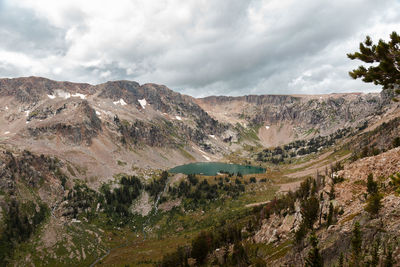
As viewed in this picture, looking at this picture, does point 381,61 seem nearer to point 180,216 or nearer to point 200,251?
point 200,251

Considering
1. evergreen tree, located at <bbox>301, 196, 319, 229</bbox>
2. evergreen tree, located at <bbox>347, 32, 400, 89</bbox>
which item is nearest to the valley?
evergreen tree, located at <bbox>301, 196, 319, 229</bbox>

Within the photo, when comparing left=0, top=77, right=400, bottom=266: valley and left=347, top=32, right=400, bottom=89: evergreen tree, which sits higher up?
left=347, top=32, right=400, bottom=89: evergreen tree

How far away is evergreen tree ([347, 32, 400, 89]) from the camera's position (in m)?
15.8

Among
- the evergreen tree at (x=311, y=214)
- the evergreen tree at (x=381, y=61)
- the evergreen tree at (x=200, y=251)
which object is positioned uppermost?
the evergreen tree at (x=381, y=61)

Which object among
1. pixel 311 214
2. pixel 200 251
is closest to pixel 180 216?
pixel 200 251

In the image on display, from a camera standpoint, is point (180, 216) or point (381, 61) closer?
point (381, 61)

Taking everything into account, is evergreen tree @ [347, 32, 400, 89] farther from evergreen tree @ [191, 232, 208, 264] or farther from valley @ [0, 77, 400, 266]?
evergreen tree @ [191, 232, 208, 264]

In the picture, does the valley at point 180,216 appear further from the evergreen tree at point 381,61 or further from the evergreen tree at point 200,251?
the evergreen tree at point 381,61

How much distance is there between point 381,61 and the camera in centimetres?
1658

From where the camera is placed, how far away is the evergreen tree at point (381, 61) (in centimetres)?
1579

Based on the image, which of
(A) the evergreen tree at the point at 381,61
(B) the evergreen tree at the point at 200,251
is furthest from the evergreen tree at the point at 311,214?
(B) the evergreen tree at the point at 200,251

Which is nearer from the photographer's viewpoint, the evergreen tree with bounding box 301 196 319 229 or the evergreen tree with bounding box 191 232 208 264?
the evergreen tree with bounding box 301 196 319 229

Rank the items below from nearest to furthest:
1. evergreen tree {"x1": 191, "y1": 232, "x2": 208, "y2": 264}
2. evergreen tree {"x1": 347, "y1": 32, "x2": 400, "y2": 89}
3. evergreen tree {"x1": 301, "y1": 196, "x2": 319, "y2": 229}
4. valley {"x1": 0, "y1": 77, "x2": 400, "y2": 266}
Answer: evergreen tree {"x1": 347, "y1": 32, "x2": 400, "y2": 89}, valley {"x1": 0, "y1": 77, "x2": 400, "y2": 266}, evergreen tree {"x1": 301, "y1": 196, "x2": 319, "y2": 229}, evergreen tree {"x1": 191, "y1": 232, "x2": 208, "y2": 264}

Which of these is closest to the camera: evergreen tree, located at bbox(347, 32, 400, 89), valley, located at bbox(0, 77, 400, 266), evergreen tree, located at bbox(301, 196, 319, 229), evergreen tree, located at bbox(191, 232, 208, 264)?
evergreen tree, located at bbox(347, 32, 400, 89)
